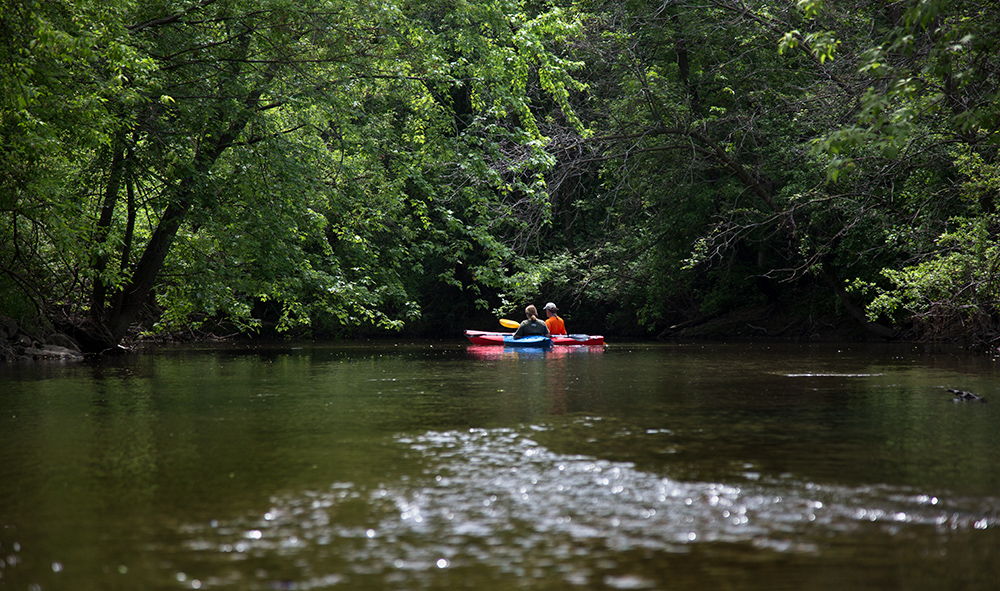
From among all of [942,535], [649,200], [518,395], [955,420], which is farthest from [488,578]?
[649,200]

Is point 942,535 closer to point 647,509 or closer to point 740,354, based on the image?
point 647,509

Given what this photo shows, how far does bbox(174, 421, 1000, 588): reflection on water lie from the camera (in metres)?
3.35

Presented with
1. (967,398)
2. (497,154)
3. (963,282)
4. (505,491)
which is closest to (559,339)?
(497,154)

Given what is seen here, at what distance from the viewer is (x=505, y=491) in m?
4.55

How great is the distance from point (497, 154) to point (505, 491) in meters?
17.5

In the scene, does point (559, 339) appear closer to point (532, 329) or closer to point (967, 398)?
point (532, 329)

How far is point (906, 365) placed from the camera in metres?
13.7

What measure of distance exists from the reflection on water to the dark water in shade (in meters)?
0.02

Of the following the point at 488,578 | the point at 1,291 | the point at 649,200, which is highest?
the point at 649,200

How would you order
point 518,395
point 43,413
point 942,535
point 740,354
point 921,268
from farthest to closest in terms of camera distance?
point 740,354, point 921,268, point 518,395, point 43,413, point 942,535

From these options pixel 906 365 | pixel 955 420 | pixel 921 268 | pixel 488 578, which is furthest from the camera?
pixel 921 268

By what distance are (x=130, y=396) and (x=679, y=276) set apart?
777 inches

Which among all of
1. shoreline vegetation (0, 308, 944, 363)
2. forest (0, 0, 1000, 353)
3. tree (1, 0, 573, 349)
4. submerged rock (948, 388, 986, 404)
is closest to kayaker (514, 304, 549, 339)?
tree (1, 0, 573, 349)

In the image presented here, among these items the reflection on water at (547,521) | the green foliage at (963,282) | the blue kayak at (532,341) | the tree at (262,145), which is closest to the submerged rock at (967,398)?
the reflection on water at (547,521)
